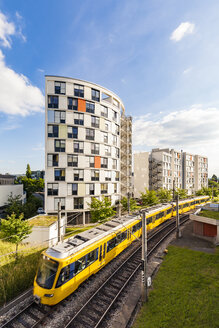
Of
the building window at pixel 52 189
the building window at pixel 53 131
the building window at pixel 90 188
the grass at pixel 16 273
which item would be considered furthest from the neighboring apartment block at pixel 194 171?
the grass at pixel 16 273

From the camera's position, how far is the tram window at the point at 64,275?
9402mm

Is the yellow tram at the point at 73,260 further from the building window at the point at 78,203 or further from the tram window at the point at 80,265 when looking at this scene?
the building window at the point at 78,203

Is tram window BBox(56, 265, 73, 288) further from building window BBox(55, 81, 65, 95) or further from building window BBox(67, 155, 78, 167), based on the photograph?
building window BBox(55, 81, 65, 95)

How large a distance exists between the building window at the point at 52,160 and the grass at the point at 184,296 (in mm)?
22740

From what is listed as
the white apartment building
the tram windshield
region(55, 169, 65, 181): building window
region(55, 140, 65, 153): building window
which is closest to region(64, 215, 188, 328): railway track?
the tram windshield

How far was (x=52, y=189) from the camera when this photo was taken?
2909 cm

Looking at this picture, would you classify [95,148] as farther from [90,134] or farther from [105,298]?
[105,298]

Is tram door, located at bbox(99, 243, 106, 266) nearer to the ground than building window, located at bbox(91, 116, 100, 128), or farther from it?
nearer to the ground

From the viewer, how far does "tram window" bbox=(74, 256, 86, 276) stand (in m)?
10.5

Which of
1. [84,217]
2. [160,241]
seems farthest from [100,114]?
[160,241]

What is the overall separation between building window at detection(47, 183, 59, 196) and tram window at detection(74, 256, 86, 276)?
64.9 ft

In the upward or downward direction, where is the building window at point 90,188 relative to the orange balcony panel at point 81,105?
downward

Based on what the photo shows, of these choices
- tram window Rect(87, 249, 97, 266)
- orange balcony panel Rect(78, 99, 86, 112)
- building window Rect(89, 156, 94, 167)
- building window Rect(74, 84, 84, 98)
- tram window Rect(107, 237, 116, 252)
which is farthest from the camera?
building window Rect(89, 156, 94, 167)

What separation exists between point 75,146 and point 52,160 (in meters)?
4.91
